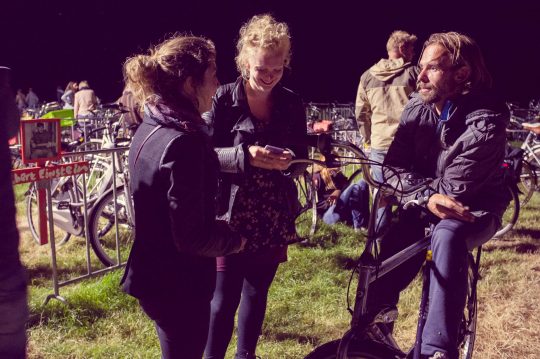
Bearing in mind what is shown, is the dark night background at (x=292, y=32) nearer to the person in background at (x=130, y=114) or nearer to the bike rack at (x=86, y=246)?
the person in background at (x=130, y=114)

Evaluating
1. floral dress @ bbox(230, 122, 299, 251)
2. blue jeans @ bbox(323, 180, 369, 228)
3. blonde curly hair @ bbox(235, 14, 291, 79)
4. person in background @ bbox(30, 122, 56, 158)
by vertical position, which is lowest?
A: blue jeans @ bbox(323, 180, 369, 228)

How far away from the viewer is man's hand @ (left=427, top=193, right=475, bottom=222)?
238 cm

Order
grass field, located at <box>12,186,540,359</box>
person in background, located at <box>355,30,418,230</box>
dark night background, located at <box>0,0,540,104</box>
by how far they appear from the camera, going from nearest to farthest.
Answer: grass field, located at <box>12,186,540,359</box>, person in background, located at <box>355,30,418,230</box>, dark night background, located at <box>0,0,540,104</box>

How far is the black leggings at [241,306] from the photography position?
109 inches

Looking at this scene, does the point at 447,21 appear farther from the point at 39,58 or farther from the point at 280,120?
the point at 280,120

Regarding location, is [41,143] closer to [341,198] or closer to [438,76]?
[438,76]

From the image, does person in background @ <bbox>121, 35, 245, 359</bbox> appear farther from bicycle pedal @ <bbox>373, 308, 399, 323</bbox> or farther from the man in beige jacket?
the man in beige jacket

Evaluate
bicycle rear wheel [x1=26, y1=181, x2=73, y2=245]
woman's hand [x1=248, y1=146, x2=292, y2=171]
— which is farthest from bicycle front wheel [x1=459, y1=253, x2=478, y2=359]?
bicycle rear wheel [x1=26, y1=181, x2=73, y2=245]

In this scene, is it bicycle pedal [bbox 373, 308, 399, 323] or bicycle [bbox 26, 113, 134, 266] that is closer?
bicycle pedal [bbox 373, 308, 399, 323]

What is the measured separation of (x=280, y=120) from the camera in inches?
110

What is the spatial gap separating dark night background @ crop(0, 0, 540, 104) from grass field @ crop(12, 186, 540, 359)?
1714cm

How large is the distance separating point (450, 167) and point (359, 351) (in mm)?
907

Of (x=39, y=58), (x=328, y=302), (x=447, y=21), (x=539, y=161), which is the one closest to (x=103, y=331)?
(x=328, y=302)

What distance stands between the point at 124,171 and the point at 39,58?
2212 cm
